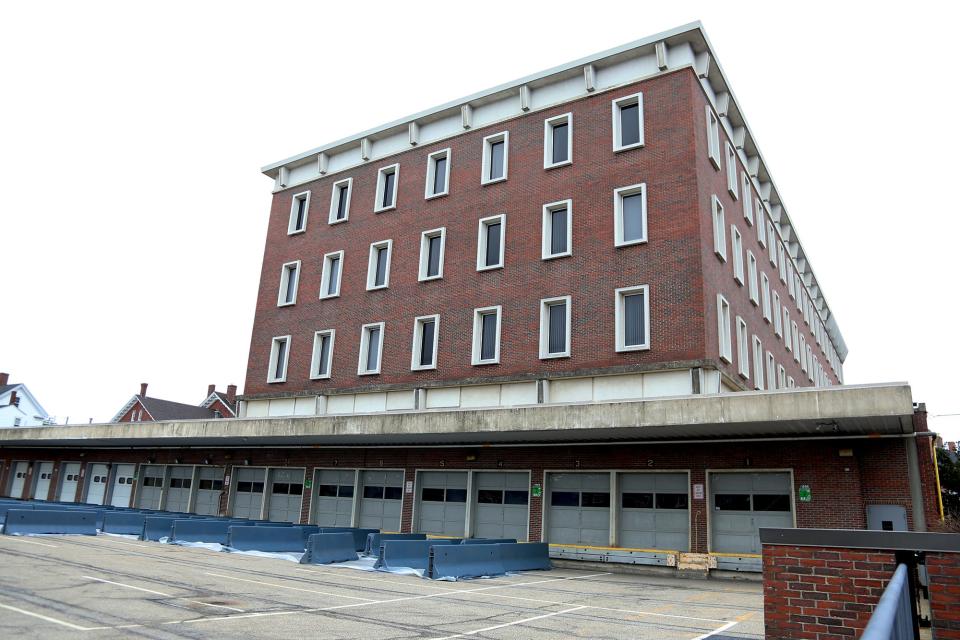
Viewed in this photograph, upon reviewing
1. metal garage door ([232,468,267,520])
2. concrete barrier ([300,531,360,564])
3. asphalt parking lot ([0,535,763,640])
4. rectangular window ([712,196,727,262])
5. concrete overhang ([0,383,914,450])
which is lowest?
asphalt parking lot ([0,535,763,640])

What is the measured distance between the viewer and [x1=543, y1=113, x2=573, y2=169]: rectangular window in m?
29.8

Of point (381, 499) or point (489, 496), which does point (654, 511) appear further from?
point (381, 499)

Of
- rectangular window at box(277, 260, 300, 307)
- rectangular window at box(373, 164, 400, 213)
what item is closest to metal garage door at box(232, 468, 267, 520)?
rectangular window at box(277, 260, 300, 307)

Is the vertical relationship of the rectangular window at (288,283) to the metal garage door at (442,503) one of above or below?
above

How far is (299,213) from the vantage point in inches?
1565

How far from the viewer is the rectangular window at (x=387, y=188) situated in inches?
1390

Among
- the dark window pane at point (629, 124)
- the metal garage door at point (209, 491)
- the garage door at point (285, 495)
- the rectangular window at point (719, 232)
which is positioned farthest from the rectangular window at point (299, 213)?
the rectangular window at point (719, 232)

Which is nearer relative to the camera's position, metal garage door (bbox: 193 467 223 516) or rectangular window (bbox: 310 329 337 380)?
rectangular window (bbox: 310 329 337 380)

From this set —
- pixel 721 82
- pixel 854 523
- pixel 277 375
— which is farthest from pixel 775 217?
pixel 277 375

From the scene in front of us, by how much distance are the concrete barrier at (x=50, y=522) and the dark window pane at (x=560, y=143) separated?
23732 mm

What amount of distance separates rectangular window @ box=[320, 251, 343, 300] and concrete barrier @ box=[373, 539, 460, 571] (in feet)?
61.4

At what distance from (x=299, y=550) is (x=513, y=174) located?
18.1 meters

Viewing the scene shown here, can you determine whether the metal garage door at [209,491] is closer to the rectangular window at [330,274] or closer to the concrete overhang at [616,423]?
the concrete overhang at [616,423]

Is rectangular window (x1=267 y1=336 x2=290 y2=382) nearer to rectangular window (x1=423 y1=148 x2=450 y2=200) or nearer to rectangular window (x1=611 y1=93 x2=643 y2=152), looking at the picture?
rectangular window (x1=423 y1=148 x2=450 y2=200)
